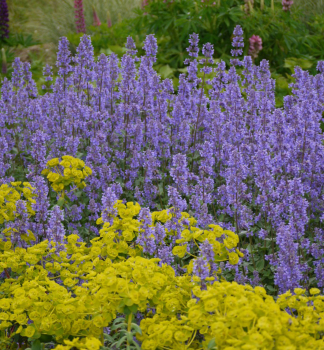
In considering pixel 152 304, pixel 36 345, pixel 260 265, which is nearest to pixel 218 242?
pixel 152 304

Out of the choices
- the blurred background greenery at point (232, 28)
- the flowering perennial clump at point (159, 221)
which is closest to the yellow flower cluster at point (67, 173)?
the flowering perennial clump at point (159, 221)

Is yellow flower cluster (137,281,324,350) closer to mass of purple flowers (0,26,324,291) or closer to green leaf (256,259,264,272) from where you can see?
mass of purple flowers (0,26,324,291)

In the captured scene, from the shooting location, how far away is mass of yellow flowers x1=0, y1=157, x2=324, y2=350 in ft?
7.98

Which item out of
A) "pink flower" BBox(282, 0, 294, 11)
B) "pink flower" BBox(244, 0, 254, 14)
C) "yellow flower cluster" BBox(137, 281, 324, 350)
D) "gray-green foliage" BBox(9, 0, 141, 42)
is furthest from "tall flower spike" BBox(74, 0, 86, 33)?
"yellow flower cluster" BBox(137, 281, 324, 350)

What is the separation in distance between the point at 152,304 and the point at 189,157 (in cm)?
222

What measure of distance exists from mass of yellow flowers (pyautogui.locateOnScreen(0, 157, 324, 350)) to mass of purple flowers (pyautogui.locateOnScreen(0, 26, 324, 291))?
278mm

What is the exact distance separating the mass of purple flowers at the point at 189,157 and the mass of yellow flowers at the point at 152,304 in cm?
28

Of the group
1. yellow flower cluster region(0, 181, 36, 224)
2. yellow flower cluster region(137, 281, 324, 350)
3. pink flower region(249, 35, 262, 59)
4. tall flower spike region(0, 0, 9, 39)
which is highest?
tall flower spike region(0, 0, 9, 39)

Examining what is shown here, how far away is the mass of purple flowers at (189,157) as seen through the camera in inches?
148

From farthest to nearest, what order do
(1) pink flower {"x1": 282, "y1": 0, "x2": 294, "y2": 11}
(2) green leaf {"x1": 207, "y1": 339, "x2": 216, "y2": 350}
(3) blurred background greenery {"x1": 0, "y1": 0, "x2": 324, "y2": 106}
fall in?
(1) pink flower {"x1": 282, "y1": 0, "x2": 294, "y2": 11}
(3) blurred background greenery {"x1": 0, "y1": 0, "x2": 324, "y2": 106}
(2) green leaf {"x1": 207, "y1": 339, "x2": 216, "y2": 350}

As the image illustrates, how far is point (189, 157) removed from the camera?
198 inches

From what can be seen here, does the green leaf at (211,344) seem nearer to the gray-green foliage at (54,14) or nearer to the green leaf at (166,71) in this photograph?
the green leaf at (166,71)

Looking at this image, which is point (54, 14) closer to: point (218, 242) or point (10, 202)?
point (10, 202)

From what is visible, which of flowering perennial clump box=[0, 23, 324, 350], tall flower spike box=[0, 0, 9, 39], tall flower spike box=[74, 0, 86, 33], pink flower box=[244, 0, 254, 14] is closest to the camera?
flowering perennial clump box=[0, 23, 324, 350]
